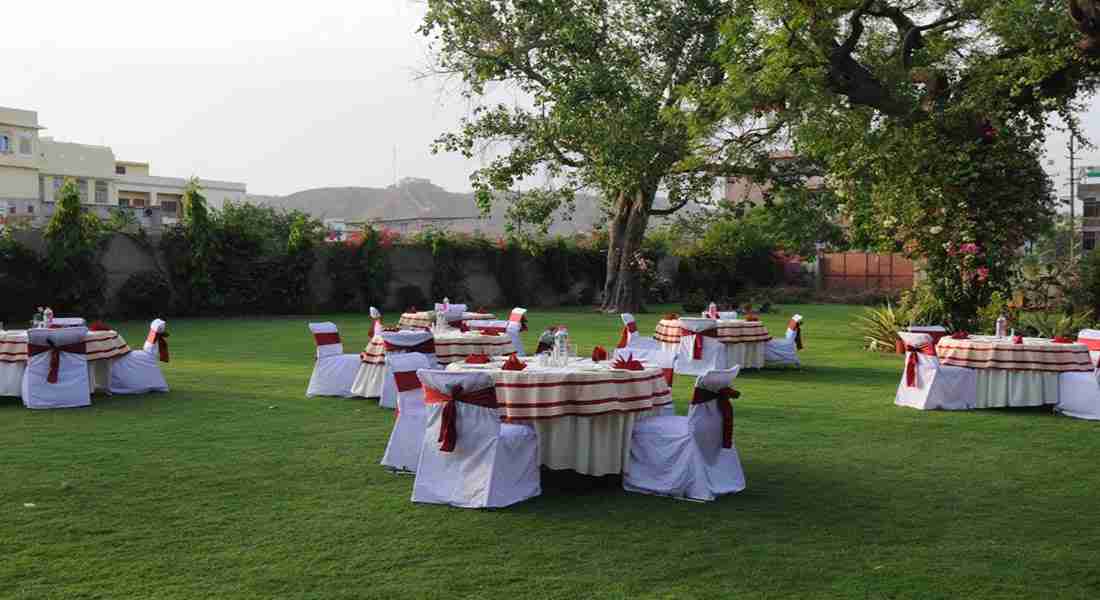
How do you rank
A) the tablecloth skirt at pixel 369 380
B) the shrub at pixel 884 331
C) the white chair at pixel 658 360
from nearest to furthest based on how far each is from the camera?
the white chair at pixel 658 360
the tablecloth skirt at pixel 369 380
the shrub at pixel 884 331

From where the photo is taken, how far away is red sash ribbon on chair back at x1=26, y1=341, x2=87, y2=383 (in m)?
10.1

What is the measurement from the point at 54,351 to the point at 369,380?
3.07 metres

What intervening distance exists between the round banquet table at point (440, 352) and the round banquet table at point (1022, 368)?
16.1 ft

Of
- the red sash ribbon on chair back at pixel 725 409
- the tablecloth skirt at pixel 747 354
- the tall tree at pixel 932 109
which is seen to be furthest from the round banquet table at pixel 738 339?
the red sash ribbon on chair back at pixel 725 409

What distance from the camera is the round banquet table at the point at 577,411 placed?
263 inches

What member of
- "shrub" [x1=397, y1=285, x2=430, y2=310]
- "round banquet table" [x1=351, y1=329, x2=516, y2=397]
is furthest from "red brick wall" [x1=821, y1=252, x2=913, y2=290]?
"round banquet table" [x1=351, y1=329, x2=516, y2=397]

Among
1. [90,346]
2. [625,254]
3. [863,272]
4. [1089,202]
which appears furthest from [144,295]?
[1089,202]

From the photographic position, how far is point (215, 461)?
7488mm

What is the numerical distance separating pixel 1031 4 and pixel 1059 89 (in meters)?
2.83

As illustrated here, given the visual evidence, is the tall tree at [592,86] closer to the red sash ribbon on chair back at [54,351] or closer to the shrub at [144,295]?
the shrub at [144,295]

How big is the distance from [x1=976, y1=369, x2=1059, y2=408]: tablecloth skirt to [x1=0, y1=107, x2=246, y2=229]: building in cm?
3166

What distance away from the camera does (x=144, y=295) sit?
23266 millimetres

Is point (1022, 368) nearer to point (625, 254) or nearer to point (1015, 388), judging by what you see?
point (1015, 388)

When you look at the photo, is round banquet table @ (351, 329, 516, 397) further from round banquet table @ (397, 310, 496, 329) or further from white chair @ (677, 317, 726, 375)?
white chair @ (677, 317, 726, 375)
